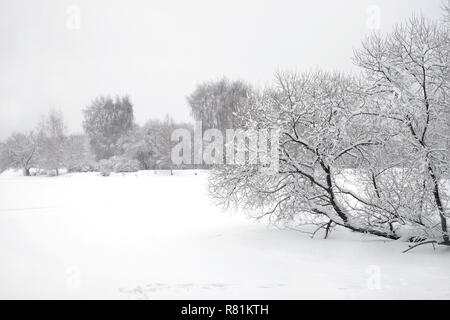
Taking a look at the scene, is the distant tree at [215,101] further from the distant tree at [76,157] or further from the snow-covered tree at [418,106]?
the snow-covered tree at [418,106]

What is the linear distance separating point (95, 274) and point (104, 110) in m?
64.6

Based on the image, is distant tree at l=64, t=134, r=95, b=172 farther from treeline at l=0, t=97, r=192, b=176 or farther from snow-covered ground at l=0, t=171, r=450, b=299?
snow-covered ground at l=0, t=171, r=450, b=299

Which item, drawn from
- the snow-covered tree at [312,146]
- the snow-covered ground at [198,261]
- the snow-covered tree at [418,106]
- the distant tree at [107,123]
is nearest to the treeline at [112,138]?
the distant tree at [107,123]

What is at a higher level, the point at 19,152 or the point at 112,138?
the point at 112,138

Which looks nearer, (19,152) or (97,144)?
(19,152)

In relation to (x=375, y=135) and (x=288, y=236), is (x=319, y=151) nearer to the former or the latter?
(x=375, y=135)

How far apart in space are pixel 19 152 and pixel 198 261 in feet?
195

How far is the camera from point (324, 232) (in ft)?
44.0

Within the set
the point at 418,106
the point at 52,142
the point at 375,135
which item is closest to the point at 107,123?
the point at 52,142

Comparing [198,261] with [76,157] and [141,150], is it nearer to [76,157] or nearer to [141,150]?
[141,150]

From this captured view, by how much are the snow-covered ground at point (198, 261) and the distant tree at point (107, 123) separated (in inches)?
1977

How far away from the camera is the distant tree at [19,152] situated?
5875 cm

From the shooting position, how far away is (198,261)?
1009 cm

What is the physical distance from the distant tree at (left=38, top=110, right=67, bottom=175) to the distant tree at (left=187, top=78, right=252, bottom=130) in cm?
2113
